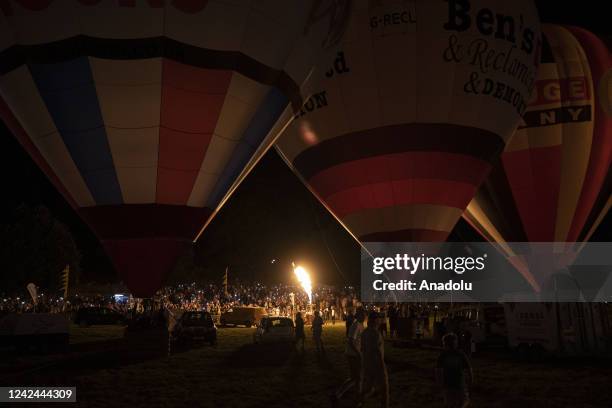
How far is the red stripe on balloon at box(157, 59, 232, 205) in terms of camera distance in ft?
36.4

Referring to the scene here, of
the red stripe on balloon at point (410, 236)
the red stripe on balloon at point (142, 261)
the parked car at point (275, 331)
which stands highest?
the red stripe on balloon at point (410, 236)

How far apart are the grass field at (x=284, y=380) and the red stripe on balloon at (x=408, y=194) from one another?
445 cm

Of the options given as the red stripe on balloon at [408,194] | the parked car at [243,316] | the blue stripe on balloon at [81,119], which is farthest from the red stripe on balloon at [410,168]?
the parked car at [243,316]

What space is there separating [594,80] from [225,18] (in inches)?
665

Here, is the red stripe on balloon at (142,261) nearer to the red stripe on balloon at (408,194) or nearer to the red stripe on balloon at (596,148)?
the red stripe on balloon at (408,194)

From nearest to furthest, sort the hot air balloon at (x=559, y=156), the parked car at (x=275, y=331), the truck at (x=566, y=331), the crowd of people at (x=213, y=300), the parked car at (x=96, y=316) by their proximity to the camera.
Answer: the truck at (x=566, y=331), the parked car at (x=275, y=331), the hot air balloon at (x=559, y=156), the parked car at (x=96, y=316), the crowd of people at (x=213, y=300)

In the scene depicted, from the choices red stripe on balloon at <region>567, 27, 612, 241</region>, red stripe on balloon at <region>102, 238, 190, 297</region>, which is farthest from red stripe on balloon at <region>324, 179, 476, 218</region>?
red stripe on balloon at <region>102, 238, 190, 297</region>

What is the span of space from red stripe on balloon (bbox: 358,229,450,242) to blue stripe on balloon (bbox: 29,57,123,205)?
9305 mm

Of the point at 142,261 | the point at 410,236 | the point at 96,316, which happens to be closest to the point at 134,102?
the point at 142,261

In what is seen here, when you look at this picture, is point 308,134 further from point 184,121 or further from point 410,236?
point 184,121

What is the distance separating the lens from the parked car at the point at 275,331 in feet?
70.5

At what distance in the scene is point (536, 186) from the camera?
23438mm

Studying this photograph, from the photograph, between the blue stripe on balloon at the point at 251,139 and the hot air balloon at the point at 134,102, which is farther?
the blue stripe on balloon at the point at 251,139

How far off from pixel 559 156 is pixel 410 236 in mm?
8431
